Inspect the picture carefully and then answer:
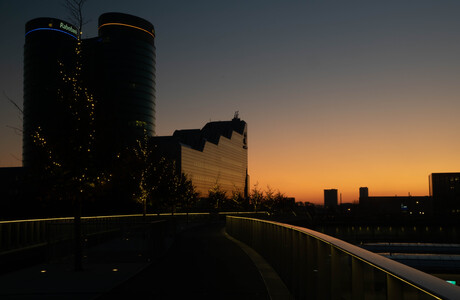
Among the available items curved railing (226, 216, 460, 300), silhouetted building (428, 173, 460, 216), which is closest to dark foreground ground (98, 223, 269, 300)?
curved railing (226, 216, 460, 300)

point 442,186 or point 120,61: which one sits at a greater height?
point 120,61

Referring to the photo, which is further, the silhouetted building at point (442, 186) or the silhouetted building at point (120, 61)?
the silhouetted building at point (442, 186)

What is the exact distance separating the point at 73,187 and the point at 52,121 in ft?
7.48

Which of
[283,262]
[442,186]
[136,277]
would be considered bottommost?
[136,277]

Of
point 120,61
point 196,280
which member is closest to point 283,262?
point 196,280

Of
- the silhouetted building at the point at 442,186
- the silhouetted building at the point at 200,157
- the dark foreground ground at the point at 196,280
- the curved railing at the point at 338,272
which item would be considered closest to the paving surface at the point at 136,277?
the dark foreground ground at the point at 196,280

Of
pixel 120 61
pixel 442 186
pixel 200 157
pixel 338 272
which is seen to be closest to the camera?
pixel 338 272

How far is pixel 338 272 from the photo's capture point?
527 centimetres

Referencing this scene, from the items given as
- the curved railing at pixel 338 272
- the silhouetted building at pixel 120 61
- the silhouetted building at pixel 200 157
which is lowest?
the curved railing at pixel 338 272

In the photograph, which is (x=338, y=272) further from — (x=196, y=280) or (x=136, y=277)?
(x=136, y=277)

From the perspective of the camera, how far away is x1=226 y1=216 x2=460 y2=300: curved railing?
2.72 m

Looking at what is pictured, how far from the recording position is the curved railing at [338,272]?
2.72 m

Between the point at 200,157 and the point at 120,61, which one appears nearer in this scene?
the point at 120,61

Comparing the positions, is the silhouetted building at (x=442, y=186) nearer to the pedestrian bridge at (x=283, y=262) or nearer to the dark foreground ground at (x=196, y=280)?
the pedestrian bridge at (x=283, y=262)
